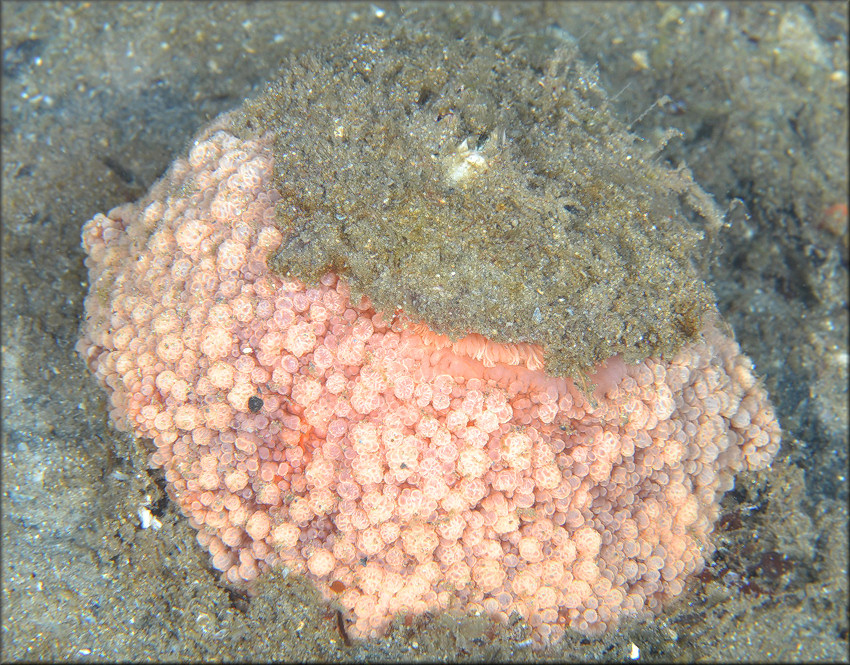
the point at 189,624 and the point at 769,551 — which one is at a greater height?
the point at 769,551

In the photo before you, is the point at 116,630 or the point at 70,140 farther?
the point at 70,140

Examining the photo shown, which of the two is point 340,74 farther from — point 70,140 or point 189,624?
point 189,624

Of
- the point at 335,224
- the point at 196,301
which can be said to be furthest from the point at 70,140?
the point at 335,224

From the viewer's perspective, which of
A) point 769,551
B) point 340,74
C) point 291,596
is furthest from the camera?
point 769,551

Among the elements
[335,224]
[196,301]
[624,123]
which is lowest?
[196,301]

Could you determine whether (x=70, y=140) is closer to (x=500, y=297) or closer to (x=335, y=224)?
(x=335, y=224)

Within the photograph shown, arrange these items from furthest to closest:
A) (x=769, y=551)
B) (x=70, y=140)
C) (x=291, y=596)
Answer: (x=70, y=140), (x=769, y=551), (x=291, y=596)
